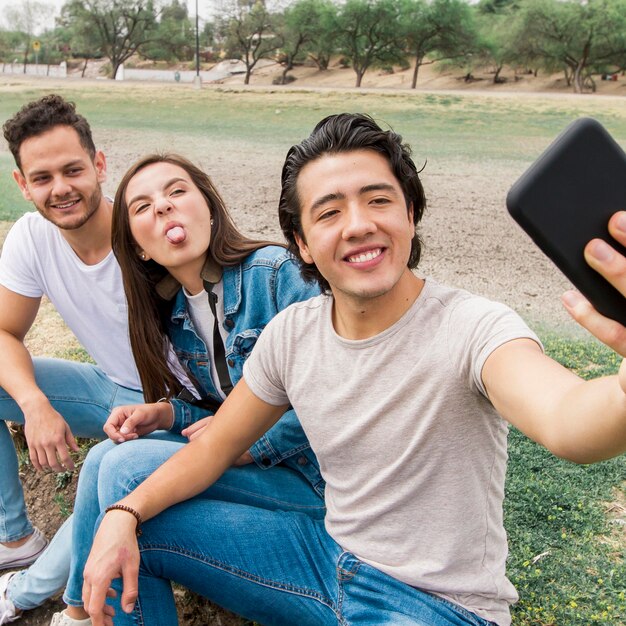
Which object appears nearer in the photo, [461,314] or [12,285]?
[461,314]

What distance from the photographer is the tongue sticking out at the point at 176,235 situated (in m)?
2.40

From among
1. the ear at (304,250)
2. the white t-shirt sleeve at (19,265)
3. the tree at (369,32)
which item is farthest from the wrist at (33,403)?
the tree at (369,32)

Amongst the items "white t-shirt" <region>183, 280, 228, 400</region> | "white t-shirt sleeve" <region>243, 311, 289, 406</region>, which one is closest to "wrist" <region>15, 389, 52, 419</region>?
"white t-shirt" <region>183, 280, 228, 400</region>

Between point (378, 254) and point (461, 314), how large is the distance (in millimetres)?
252

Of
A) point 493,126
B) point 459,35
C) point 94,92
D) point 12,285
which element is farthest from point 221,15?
point 12,285

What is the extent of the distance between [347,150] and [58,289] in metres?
1.60

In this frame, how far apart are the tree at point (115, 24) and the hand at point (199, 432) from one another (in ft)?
143

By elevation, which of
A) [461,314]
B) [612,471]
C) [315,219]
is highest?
[315,219]

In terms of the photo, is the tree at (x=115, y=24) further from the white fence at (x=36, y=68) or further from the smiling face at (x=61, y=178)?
the smiling face at (x=61, y=178)

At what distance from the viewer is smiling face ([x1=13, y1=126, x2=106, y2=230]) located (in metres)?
2.94

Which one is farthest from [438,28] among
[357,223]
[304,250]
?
[357,223]

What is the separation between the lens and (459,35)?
40406mm

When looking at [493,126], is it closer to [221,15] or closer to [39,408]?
[39,408]

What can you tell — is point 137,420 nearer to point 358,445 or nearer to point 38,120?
point 358,445
